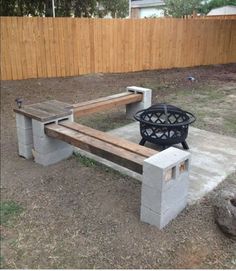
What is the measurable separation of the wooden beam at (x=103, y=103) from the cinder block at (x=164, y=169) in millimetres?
1848

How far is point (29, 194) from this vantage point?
10.0ft

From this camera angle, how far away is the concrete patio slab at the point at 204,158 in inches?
124

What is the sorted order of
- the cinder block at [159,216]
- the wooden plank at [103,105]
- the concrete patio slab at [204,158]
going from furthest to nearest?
the wooden plank at [103,105] < the concrete patio slab at [204,158] < the cinder block at [159,216]

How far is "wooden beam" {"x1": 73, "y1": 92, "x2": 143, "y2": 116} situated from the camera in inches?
166

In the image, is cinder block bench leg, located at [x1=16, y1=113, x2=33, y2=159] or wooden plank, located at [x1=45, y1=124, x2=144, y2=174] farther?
cinder block bench leg, located at [x1=16, y1=113, x2=33, y2=159]

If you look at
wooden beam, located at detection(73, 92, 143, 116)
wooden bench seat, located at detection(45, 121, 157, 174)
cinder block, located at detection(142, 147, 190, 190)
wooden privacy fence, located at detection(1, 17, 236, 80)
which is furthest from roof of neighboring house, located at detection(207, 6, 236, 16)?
cinder block, located at detection(142, 147, 190, 190)

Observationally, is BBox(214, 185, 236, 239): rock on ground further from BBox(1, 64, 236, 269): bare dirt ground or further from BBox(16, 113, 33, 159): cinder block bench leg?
BBox(16, 113, 33, 159): cinder block bench leg

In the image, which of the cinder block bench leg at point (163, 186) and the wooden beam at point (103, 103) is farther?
the wooden beam at point (103, 103)

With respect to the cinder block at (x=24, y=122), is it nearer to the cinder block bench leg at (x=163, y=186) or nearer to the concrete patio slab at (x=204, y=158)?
the concrete patio slab at (x=204, y=158)

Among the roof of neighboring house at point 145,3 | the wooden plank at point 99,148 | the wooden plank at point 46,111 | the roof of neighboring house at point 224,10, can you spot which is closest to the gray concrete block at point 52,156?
the wooden plank at point 99,148

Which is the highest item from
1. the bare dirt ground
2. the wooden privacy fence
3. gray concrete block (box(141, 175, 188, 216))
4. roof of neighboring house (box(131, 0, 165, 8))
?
roof of neighboring house (box(131, 0, 165, 8))

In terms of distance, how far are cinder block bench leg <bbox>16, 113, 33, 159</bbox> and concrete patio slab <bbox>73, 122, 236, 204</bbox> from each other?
629mm

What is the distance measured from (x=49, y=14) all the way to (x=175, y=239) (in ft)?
31.5

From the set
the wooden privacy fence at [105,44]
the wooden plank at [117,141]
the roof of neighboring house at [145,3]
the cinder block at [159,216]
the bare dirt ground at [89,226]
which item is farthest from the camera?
the roof of neighboring house at [145,3]
